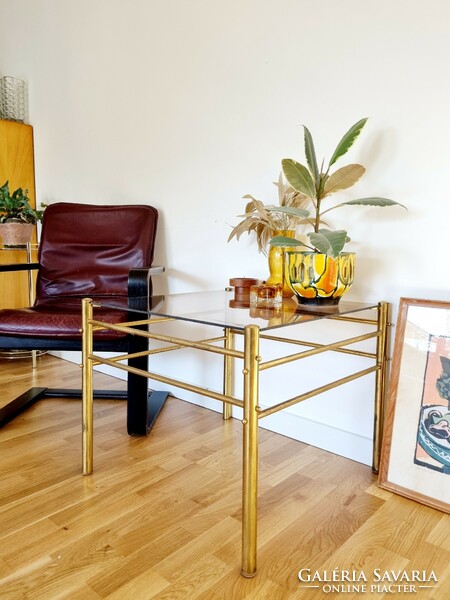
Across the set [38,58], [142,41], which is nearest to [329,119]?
[142,41]

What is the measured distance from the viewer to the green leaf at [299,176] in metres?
1.22

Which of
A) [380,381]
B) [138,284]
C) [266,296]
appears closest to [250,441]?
[266,296]

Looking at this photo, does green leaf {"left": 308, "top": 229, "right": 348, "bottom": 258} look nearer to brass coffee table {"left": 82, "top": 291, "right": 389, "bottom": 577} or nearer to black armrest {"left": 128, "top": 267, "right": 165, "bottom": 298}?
brass coffee table {"left": 82, "top": 291, "right": 389, "bottom": 577}

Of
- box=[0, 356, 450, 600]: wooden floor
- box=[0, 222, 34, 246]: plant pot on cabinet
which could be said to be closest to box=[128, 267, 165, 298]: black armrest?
box=[0, 356, 450, 600]: wooden floor

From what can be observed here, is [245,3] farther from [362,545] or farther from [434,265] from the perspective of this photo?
[362,545]

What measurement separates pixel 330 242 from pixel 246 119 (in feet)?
2.73

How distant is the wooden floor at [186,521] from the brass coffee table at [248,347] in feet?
0.32

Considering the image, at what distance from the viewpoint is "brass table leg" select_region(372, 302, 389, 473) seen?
1262 millimetres

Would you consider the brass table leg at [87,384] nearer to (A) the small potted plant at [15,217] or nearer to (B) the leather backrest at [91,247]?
(B) the leather backrest at [91,247]

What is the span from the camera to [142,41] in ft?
6.57

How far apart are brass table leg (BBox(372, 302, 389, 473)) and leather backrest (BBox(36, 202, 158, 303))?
39.4 inches

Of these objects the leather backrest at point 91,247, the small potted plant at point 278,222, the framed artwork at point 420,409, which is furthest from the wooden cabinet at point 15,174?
the framed artwork at point 420,409

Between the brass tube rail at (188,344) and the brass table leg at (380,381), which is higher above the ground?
the brass tube rail at (188,344)

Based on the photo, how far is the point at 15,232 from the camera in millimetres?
2229
